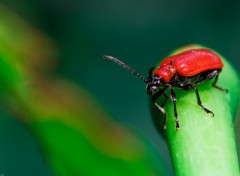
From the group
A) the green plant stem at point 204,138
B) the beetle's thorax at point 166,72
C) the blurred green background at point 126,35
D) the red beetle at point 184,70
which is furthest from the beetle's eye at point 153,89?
the blurred green background at point 126,35

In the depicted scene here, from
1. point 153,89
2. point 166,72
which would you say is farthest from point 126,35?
point 153,89

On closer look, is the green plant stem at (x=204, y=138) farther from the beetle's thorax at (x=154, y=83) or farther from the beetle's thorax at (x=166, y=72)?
the beetle's thorax at (x=166, y=72)

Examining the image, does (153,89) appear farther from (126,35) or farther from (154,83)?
(126,35)

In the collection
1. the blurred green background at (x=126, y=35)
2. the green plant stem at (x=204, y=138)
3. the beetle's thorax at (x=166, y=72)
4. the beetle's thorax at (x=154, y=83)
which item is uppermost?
the blurred green background at (x=126, y=35)

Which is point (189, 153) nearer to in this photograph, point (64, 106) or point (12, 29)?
point (64, 106)

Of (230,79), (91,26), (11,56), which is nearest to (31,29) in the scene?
(91,26)
